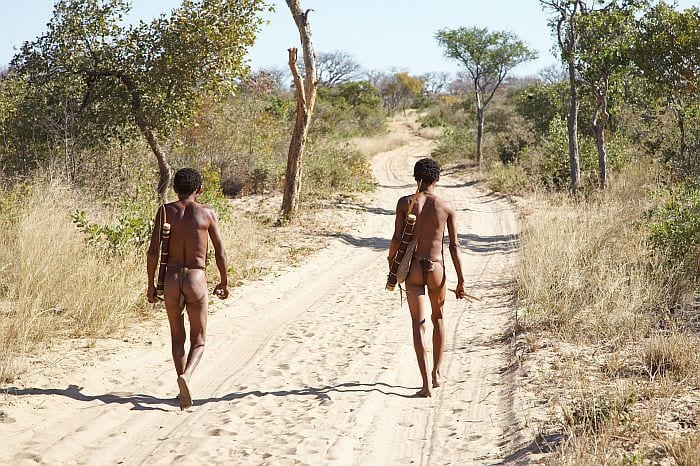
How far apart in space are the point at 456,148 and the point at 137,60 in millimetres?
21557

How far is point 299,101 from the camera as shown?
14586 mm

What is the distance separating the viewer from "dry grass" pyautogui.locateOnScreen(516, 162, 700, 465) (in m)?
4.15

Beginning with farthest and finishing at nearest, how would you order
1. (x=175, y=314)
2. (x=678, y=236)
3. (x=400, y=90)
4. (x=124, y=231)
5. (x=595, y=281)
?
(x=400, y=90) → (x=124, y=231) → (x=678, y=236) → (x=595, y=281) → (x=175, y=314)

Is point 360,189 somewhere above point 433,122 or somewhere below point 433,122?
below

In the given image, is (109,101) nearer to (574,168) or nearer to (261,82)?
(261,82)

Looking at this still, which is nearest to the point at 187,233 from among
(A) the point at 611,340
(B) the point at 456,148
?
(A) the point at 611,340

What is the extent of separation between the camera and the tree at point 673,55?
12.8 meters

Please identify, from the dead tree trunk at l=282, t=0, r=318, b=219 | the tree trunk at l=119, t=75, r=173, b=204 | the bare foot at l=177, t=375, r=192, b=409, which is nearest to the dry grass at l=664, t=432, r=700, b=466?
the bare foot at l=177, t=375, r=192, b=409

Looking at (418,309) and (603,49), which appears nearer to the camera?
(418,309)

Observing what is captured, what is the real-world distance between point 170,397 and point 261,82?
16.2m

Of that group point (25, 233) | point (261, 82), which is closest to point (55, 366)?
point (25, 233)

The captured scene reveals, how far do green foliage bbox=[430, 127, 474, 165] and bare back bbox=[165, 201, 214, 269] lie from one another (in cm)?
2731

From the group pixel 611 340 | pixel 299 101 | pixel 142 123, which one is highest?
pixel 299 101

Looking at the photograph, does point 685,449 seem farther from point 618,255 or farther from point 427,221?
point 618,255
